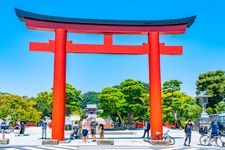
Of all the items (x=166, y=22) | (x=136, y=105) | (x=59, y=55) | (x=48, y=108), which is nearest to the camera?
(x=59, y=55)

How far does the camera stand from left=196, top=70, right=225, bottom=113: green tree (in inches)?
1713

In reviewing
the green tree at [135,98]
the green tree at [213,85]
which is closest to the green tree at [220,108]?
the green tree at [213,85]

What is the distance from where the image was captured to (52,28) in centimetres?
1942

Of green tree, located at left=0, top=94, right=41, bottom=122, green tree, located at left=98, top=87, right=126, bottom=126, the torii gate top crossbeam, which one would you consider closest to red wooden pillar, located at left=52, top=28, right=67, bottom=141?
the torii gate top crossbeam

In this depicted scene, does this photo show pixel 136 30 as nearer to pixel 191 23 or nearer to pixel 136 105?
pixel 191 23

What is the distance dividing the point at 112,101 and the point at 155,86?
2136 cm

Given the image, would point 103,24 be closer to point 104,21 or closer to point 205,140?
point 104,21

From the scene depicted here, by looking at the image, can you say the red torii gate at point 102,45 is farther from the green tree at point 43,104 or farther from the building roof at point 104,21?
the green tree at point 43,104

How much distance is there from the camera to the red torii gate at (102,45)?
18.7m

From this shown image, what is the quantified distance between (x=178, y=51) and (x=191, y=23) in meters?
2.22

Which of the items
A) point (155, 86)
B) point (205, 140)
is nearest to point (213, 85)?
point (205, 140)

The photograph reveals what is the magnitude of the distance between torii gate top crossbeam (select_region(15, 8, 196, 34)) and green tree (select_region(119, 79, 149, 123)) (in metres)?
21.0

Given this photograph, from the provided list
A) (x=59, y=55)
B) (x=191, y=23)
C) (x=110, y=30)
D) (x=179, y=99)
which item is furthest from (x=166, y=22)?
(x=179, y=99)

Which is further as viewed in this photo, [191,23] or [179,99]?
[179,99]
